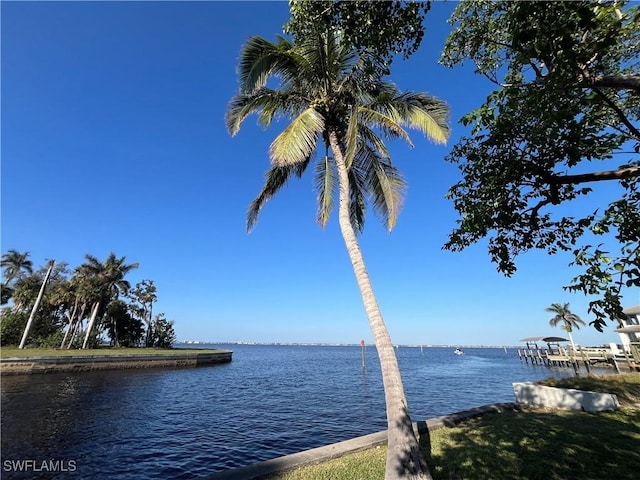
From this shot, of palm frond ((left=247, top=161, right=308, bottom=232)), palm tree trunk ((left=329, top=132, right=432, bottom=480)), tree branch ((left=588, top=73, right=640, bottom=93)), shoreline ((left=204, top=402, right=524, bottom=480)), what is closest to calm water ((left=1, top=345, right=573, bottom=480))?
shoreline ((left=204, top=402, right=524, bottom=480))

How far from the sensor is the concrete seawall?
25.1 meters

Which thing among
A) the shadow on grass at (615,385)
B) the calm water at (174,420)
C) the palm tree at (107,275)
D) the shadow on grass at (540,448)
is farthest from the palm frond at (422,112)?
the palm tree at (107,275)

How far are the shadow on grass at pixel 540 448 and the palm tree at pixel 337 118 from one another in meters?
2.34

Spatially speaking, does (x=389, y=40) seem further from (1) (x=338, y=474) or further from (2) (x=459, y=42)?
(1) (x=338, y=474)

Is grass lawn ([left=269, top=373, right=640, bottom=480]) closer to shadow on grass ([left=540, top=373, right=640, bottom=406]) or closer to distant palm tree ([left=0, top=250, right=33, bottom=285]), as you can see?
shadow on grass ([left=540, top=373, right=640, bottom=406])

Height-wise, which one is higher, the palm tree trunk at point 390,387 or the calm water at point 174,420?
the palm tree trunk at point 390,387

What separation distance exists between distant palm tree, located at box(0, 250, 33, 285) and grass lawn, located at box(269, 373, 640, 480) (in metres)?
59.7

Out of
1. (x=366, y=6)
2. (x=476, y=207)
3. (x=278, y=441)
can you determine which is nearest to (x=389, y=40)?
(x=366, y=6)

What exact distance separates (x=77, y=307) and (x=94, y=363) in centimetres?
2091

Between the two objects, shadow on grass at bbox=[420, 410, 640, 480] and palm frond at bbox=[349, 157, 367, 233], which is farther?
palm frond at bbox=[349, 157, 367, 233]

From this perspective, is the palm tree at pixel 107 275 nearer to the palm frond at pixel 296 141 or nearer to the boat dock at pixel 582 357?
the palm frond at pixel 296 141

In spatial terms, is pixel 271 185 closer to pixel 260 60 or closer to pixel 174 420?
pixel 260 60

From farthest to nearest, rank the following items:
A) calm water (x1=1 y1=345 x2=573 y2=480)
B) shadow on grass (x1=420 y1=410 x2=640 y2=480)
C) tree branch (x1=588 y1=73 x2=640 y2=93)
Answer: calm water (x1=1 y1=345 x2=573 y2=480) < shadow on grass (x1=420 y1=410 x2=640 y2=480) < tree branch (x1=588 y1=73 x2=640 y2=93)

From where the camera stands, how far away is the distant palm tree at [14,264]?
46.0 meters
